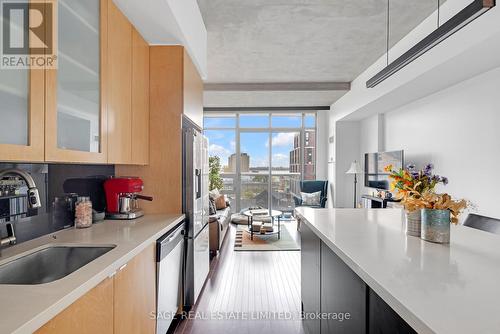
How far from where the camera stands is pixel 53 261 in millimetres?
1434

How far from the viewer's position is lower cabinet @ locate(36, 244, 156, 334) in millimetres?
947

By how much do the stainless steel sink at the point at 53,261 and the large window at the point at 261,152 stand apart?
577 centimetres

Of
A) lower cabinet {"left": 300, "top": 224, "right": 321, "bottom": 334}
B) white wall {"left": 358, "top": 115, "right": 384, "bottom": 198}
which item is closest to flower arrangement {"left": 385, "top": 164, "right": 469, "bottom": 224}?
lower cabinet {"left": 300, "top": 224, "right": 321, "bottom": 334}

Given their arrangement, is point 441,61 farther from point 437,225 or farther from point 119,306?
point 119,306

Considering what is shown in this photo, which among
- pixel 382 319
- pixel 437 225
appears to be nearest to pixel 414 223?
pixel 437 225

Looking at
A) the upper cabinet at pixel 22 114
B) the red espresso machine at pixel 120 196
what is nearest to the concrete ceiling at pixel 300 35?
the red espresso machine at pixel 120 196

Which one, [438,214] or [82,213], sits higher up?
[438,214]

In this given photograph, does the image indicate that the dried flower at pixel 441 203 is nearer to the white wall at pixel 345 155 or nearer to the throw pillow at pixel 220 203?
the throw pillow at pixel 220 203

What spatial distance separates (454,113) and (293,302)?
2.97m

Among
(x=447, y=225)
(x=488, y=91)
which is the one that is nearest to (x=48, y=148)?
(x=447, y=225)

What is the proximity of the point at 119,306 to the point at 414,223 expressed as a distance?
1.57m

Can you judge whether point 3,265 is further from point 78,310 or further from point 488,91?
point 488,91

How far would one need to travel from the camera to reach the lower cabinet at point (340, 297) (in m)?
1.14

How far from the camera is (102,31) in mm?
1687
